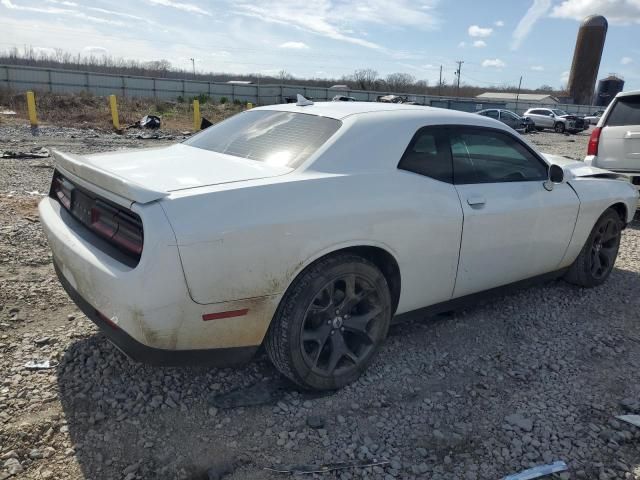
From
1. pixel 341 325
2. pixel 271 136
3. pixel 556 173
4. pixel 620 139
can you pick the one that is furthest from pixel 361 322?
pixel 620 139

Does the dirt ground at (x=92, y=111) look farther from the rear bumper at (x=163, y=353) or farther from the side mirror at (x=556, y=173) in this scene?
the rear bumper at (x=163, y=353)

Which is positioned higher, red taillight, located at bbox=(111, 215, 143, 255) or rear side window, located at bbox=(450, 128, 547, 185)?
rear side window, located at bbox=(450, 128, 547, 185)

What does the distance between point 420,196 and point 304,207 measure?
0.83m

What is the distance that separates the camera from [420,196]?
297 centimetres

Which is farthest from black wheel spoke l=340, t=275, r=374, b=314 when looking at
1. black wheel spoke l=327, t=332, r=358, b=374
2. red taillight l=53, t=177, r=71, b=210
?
red taillight l=53, t=177, r=71, b=210

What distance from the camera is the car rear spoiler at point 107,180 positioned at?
7.30ft

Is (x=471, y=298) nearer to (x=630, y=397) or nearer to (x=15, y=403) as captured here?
(x=630, y=397)

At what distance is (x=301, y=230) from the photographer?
247 centimetres

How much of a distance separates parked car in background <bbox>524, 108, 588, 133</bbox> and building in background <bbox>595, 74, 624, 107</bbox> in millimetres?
29245

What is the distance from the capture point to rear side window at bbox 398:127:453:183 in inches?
120

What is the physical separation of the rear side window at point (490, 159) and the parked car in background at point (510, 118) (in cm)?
2110

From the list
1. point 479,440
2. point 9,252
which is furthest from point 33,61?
point 479,440

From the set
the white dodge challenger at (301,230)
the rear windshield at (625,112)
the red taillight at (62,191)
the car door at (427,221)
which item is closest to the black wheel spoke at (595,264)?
the white dodge challenger at (301,230)

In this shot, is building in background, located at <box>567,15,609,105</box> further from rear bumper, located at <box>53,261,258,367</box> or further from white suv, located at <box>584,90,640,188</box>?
rear bumper, located at <box>53,261,258,367</box>
